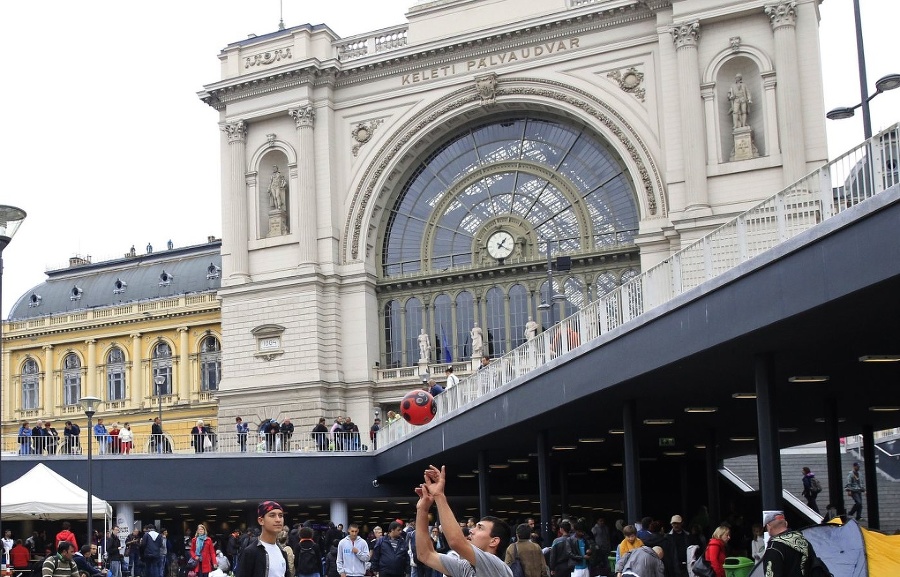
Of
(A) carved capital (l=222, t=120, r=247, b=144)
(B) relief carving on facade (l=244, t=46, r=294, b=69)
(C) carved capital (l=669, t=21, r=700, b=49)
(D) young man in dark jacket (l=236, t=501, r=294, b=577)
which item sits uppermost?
(B) relief carving on facade (l=244, t=46, r=294, b=69)

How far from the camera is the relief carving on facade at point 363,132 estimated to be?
5728 centimetres

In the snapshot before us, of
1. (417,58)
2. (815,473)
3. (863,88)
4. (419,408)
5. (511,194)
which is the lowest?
(815,473)

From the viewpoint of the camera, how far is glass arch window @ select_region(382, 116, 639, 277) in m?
53.8

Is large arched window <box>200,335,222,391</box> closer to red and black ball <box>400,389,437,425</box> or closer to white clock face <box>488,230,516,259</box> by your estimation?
white clock face <box>488,230,516,259</box>

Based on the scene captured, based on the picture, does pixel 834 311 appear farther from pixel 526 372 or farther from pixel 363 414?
pixel 363 414

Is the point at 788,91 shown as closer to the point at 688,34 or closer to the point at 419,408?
the point at 688,34

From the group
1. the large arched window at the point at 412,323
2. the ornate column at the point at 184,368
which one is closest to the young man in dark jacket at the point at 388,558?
the large arched window at the point at 412,323

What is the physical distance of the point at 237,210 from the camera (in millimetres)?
58406

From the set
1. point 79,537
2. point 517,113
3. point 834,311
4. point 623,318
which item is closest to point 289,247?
point 517,113

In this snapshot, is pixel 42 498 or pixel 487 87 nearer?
pixel 42 498

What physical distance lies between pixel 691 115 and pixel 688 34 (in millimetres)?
3223

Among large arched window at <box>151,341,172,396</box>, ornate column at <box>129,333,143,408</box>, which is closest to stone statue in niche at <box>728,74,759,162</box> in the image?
large arched window at <box>151,341,172,396</box>

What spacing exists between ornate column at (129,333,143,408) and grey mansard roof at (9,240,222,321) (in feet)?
14.3

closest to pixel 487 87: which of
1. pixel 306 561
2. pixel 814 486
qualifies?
pixel 814 486
